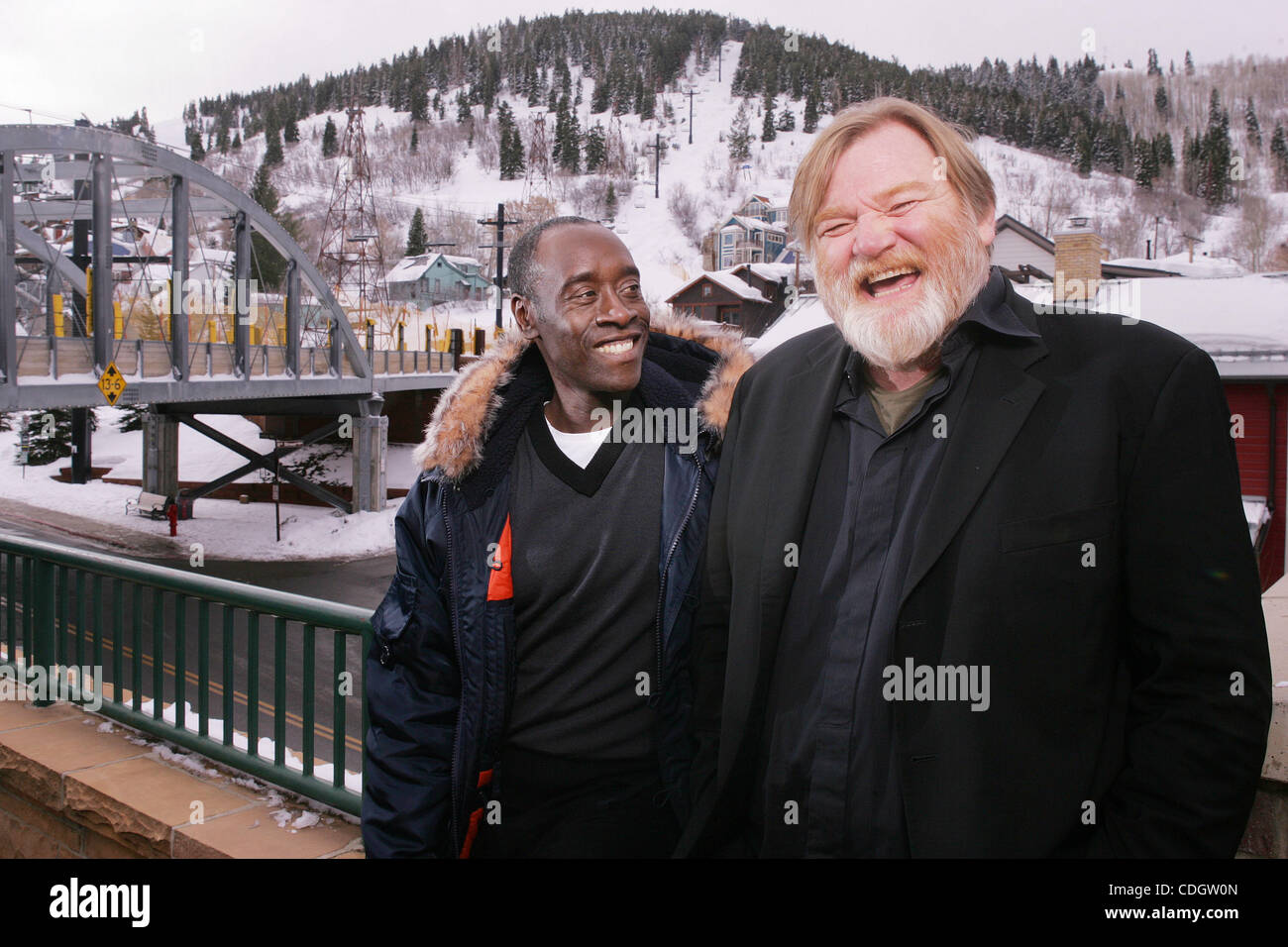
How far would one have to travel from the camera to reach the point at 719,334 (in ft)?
8.76

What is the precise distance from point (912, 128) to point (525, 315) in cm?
106

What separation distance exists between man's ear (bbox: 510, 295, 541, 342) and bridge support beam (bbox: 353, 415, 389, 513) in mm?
30614

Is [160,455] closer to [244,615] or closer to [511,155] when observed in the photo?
[244,615]

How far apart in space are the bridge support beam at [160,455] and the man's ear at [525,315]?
1257 inches

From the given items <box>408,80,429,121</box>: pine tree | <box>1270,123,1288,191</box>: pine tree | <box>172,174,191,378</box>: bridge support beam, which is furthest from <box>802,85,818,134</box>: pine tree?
<box>172,174,191,378</box>: bridge support beam

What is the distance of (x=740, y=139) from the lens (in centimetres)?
13475

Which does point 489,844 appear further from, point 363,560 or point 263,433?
point 263,433

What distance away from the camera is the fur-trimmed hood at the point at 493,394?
2340mm

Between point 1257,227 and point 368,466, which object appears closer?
point 368,466

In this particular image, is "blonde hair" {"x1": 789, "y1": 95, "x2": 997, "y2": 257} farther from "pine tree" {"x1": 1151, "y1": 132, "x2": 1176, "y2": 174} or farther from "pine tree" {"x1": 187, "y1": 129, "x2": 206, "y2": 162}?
"pine tree" {"x1": 187, "y1": 129, "x2": 206, "y2": 162}

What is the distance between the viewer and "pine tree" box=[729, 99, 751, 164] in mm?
133000

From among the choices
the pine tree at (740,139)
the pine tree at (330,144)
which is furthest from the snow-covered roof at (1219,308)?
the pine tree at (330,144)

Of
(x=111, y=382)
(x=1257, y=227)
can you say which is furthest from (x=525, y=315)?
(x=1257, y=227)
